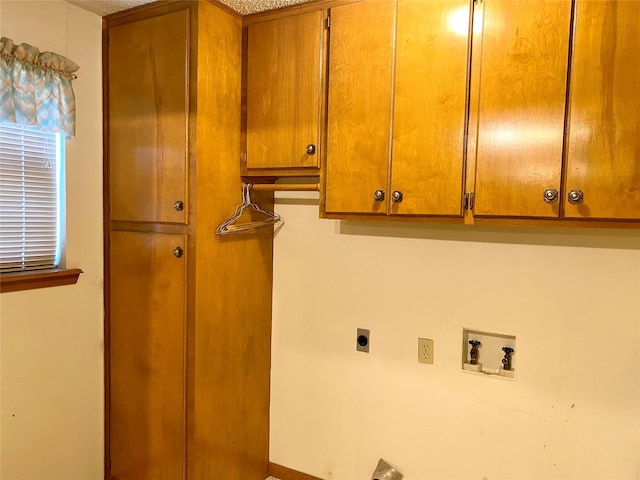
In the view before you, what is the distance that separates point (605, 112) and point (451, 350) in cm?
108

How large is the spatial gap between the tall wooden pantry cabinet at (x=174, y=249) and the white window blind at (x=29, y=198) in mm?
218

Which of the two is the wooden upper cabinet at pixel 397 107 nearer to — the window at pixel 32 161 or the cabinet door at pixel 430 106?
the cabinet door at pixel 430 106

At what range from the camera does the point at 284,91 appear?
1736 mm

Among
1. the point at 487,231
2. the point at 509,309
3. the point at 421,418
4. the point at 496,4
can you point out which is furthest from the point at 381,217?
the point at 421,418

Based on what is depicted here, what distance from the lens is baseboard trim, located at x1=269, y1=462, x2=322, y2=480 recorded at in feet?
6.96

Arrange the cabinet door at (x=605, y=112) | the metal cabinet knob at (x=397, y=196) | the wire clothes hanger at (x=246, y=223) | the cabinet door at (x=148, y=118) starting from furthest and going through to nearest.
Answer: the wire clothes hanger at (x=246, y=223) → the cabinet door at (x=148, y=118) → the metal cabinet knob at (x=397, y=196) → the cabinet door at (x=605, y=112)

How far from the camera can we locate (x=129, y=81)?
5.80 feet

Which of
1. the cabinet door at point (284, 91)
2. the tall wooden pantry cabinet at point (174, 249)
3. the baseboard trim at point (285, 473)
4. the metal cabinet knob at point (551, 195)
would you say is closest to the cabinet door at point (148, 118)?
the tall wooden pantry cabinet at point (174, 249)

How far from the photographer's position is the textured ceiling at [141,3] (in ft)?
5.50

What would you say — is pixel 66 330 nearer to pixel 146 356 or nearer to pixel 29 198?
pixel 146 356

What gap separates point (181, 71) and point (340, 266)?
1120 millimetres

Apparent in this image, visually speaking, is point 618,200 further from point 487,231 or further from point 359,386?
point 359,386

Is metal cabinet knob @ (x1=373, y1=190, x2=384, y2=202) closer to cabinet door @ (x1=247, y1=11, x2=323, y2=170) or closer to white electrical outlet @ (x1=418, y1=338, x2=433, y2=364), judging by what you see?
cabinet door @ (x1=247, y1=11, x2=323, y2=170)

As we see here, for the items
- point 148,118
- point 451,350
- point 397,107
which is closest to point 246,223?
point 148,118
